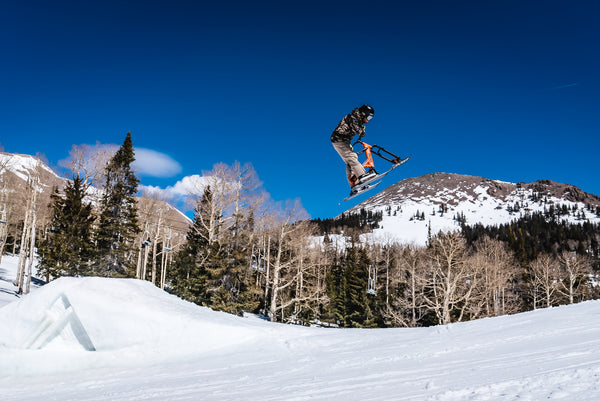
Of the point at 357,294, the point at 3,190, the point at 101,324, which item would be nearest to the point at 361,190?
the point at 101,324

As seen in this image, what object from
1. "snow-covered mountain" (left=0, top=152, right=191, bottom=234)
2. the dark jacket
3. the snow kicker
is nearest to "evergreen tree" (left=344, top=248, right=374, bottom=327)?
"snow-covered mountain" (left=0, top=152, right=191, bottom=234)

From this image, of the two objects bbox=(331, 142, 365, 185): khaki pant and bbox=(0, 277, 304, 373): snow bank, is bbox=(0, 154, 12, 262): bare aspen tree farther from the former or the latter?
bbox=(331, 142, 365, 185): khaki pant

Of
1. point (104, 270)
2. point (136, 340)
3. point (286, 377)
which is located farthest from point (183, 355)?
point (104, 270)

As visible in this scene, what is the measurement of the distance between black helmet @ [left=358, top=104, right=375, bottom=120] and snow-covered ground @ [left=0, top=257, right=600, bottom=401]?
539 cm

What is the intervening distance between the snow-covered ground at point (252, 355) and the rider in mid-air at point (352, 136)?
14.1 feet

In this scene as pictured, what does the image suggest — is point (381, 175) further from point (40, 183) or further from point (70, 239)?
point (40, 183)

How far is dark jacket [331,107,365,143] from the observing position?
8.88 m

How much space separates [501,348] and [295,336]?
4929 millimetres

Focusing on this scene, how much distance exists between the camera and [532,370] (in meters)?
4.19

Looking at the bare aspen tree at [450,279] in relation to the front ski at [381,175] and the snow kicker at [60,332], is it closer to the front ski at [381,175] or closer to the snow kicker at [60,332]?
the front ski at [381,175]

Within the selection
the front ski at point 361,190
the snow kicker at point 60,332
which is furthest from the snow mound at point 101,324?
the front ski at point 361,190

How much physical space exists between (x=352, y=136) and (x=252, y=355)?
5.97 m

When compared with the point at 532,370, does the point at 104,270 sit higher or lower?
higher

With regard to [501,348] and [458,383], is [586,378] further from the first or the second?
[501,348]
